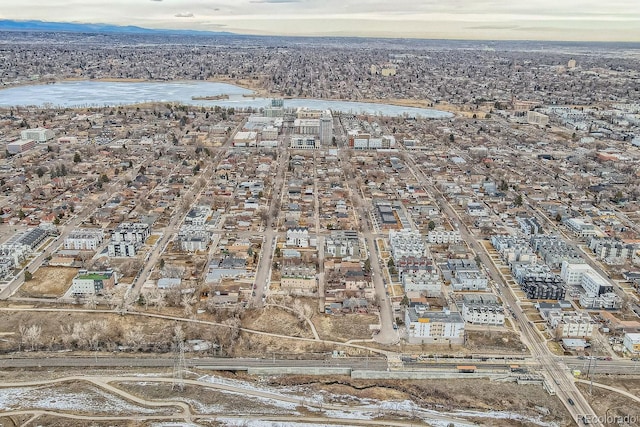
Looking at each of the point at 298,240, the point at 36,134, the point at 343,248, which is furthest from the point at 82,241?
the point at 36,134

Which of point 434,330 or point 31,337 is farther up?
point 434,330

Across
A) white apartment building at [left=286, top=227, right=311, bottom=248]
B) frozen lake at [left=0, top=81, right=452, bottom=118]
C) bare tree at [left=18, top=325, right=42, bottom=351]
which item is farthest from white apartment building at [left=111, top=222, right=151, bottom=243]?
frozen lake at [left=0, top=81, right=452, bottom=118]

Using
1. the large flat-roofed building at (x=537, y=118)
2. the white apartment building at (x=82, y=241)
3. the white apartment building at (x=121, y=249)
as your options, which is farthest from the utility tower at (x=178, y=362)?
the large flat-roofed building at (x=537, y=118)

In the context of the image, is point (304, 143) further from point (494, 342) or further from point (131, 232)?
point (494, 342)

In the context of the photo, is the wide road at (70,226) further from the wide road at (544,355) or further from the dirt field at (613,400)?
the dirt field at (613,400)

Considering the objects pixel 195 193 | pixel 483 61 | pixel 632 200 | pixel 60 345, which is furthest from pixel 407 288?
pixel 483 61

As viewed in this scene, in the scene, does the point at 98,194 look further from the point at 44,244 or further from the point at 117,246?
the point at 117,246

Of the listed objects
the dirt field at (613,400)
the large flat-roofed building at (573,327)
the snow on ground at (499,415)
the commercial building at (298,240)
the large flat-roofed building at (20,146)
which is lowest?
the snow on ground at (499,415)
